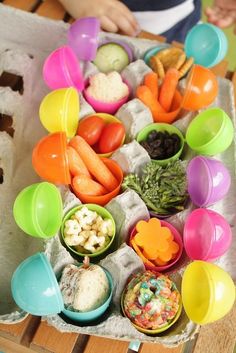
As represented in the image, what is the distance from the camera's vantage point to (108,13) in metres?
0.93

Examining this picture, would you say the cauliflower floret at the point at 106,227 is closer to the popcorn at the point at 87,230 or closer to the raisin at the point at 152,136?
the popcorn at the point at 87,230

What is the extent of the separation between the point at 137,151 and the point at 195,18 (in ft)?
1.94

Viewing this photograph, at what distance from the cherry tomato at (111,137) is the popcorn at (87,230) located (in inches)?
4.8

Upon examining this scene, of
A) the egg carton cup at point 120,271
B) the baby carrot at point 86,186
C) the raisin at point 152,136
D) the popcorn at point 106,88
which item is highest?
the popcorn at point 106,88

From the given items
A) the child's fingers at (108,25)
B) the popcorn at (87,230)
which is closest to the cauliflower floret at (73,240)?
the popcorn at (87,230)

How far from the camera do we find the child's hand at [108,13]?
92cm

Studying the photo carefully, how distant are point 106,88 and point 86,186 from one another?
0.62ft

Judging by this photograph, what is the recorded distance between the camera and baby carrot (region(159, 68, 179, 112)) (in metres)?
0.79

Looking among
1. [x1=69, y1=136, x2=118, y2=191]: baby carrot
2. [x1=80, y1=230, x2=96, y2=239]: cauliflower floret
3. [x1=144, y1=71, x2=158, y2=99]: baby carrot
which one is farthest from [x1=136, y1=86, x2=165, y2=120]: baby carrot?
[x1=80, y1=230, x2=96, y2=239]: cauliflower floret

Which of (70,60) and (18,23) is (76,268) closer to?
(70,60)

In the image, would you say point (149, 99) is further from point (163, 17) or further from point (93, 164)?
point (163, 17)

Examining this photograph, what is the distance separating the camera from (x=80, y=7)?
932mm

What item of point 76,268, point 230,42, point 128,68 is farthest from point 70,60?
point 230,42

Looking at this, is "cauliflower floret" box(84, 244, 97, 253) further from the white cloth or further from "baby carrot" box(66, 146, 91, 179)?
the white cloth
